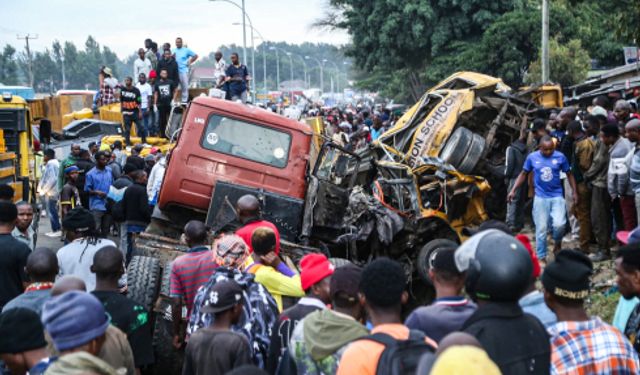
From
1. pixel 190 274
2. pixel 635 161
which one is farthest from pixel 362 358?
pixel 635 161

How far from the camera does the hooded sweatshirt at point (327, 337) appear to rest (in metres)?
4.45

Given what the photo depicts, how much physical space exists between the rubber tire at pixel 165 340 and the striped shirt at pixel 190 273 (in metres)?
1.35

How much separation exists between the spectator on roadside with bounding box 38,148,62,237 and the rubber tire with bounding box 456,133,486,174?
27.7 ft

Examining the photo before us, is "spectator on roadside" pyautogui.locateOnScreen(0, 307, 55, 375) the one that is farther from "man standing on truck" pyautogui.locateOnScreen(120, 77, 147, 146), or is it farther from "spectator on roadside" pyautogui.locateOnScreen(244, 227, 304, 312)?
"man standing on truck" pyautogui.locateOnScreen(120, 77, 147, 146)

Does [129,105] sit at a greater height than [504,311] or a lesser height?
lesser

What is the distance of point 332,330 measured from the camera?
4.47 metres

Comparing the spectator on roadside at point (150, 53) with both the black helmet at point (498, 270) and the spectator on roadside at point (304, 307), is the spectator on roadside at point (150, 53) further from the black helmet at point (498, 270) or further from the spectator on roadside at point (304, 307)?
the black helmet at point (498, 270)

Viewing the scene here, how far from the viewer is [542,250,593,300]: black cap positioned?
419cm

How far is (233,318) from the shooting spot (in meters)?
5.21

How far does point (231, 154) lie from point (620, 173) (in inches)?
189

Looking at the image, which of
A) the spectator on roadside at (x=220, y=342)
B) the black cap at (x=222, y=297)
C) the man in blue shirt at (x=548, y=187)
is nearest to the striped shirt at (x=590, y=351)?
the spectator on roadside at (x=220, y=342)

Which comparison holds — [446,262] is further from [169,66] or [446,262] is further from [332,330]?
[169,66]

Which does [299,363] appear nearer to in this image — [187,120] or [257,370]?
[257,370]

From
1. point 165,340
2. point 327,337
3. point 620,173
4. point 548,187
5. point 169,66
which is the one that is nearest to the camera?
point 327,337
